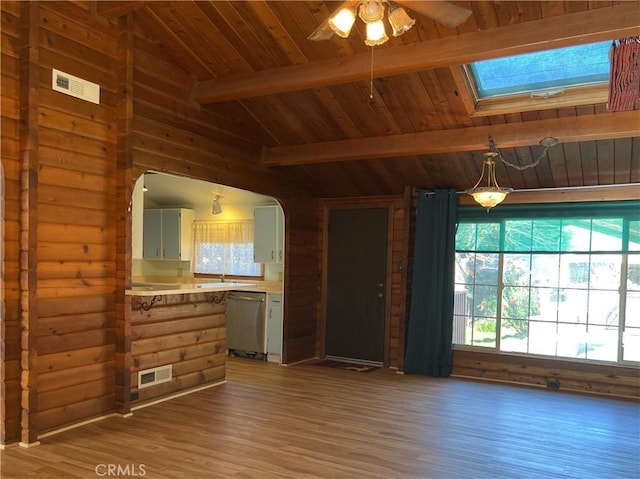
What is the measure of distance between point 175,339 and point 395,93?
9.83 feet

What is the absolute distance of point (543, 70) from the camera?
3807 mm

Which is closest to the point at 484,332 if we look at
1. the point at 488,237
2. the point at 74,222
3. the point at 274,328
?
the point at 488,237

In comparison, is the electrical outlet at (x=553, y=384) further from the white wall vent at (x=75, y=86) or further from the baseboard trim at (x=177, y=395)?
the white wall vent at (x=75, y=86)

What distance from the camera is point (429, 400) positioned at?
180 inches

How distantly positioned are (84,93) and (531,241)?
4.60m

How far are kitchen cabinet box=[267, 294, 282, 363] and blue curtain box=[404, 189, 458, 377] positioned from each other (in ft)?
5.22

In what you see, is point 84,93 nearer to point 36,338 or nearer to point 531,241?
point 36,338

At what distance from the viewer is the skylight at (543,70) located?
11.8 feet

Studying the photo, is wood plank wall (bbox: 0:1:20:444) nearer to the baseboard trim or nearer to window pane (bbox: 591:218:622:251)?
the baseboard trim

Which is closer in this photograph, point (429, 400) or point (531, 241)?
point (429, 400)

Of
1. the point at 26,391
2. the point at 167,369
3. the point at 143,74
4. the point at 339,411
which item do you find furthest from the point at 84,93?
the point at 339,411

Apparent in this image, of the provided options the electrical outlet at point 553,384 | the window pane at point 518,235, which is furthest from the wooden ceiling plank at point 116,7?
the electrical outlet at point 553,384

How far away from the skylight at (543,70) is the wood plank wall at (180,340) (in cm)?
331

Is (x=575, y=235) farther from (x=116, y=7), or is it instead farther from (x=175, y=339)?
(x=116, y=7)
